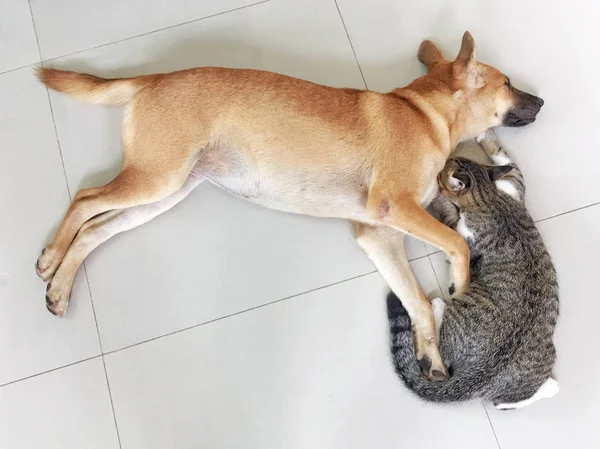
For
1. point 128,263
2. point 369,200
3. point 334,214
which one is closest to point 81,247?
point 128,263

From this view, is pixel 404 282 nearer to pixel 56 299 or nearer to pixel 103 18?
pixel 56 299

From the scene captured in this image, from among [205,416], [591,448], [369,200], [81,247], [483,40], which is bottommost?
[591,448]

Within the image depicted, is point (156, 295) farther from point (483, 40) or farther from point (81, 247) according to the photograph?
point (483, 40)

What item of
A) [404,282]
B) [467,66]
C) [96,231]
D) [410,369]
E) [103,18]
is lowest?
[410,369]

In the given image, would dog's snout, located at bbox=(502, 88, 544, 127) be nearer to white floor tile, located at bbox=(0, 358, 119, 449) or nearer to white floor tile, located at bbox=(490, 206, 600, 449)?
white floor tile, located at bbox=(490, 206, 600, 449)

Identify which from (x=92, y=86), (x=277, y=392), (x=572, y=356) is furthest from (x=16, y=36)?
(x=572, y=356)

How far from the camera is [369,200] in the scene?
2.05m

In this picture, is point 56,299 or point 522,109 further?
point 522,109

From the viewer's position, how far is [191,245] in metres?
2.33

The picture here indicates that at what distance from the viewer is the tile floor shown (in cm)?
214

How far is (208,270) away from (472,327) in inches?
45.8

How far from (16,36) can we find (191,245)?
4.78 ft

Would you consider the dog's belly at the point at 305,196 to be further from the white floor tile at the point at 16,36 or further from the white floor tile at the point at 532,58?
the white floor tile at the point at 16,36

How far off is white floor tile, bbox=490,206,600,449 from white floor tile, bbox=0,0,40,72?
8.83 feet
